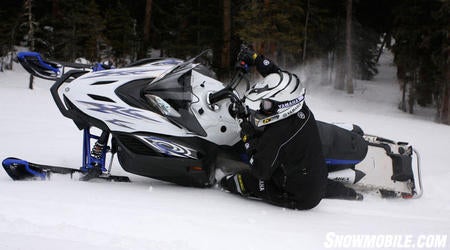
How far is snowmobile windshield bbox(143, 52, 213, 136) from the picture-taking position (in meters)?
3.88

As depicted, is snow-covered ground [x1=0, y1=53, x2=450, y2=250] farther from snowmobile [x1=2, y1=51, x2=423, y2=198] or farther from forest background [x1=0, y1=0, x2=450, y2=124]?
forest background [x1=0, y1=0, x2=450, y2=124]

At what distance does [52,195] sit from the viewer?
328cm

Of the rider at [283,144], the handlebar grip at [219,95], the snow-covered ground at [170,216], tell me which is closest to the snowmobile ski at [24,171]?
the snow-covered ground at [170,216]

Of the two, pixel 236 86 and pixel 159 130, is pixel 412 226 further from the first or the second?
pixel 159 130

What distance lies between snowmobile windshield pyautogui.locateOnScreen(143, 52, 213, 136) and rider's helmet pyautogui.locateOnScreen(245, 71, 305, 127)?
612 mm

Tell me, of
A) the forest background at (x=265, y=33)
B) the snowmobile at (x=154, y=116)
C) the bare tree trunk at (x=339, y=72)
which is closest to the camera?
the snowmobile at (x=154, y=116)

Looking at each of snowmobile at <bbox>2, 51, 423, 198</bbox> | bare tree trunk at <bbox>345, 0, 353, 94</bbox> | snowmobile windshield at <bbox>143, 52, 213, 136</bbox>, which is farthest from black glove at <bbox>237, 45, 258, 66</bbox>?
bare tree trunk at <bbox>345, 0, 353, 94</bbox>

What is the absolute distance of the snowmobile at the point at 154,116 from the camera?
3848mm

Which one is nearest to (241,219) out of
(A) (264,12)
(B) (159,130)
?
(B) (159,130)

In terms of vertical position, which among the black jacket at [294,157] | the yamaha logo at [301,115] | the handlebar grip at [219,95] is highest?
the handlebar grip at [219,95]

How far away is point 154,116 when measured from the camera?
3848 millimetres

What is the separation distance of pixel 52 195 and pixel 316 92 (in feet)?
66.5
